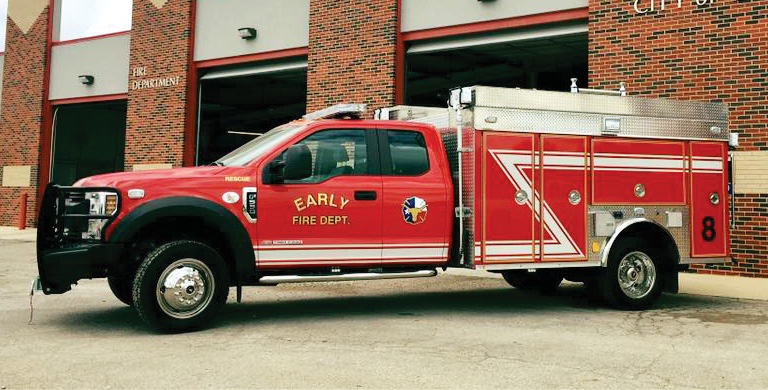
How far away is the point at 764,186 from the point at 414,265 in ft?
22.6

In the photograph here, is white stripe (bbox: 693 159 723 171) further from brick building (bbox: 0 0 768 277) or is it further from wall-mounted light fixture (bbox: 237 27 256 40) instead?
wall-mounted light fixture (bbox: 237 27 256 40)

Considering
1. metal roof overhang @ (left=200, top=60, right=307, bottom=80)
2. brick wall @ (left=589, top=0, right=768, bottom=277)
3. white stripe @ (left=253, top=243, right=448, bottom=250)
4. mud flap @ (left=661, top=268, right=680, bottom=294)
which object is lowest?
mud flap @ (left=661, top=268, right=680, bottom=294)

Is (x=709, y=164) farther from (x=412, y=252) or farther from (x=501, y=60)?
(x=501, y=60)

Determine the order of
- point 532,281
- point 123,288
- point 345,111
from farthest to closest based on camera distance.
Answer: point 532,281, point 345,111, point 123,288

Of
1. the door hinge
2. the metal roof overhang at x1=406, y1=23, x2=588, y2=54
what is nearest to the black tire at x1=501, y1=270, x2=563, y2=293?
the door hinge

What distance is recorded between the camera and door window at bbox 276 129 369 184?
702cm

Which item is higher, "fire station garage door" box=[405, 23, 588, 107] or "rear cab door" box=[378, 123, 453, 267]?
"fire station garage door" box=[405, 23, 588, 107]

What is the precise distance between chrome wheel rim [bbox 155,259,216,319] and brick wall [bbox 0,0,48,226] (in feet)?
59.4

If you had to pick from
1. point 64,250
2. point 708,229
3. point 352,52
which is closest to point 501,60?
point 352,52

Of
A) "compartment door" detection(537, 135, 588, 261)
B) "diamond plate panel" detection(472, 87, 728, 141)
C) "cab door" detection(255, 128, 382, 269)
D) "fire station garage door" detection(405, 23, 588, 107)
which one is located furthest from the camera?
"fire station garage door" detection(405, 23, 588, 107)

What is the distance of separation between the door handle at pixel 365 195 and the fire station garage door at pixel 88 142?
75.8 ft

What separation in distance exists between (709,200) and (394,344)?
15.6ft

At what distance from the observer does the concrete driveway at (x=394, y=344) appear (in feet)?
15.9

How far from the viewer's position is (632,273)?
8094 millimetres
